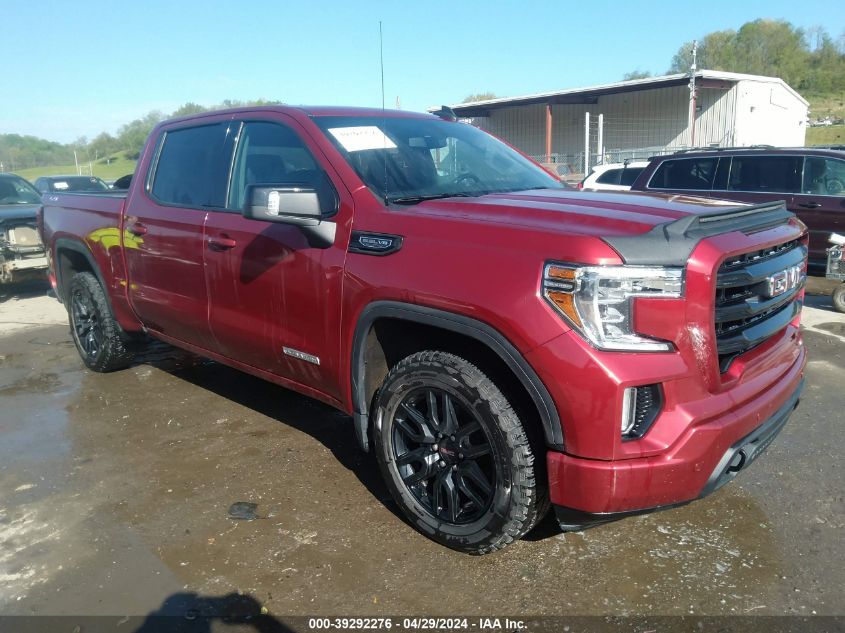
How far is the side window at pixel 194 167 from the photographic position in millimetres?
4012

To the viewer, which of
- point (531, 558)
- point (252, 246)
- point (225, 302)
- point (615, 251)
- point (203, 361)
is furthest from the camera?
point (203, 361)

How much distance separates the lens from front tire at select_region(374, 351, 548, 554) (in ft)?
8.48

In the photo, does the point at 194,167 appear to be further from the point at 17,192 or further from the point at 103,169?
the point at 103,169

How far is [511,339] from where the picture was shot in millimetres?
2439

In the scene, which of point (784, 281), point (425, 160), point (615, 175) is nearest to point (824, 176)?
point (615, 175)

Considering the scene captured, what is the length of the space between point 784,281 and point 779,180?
265 inches

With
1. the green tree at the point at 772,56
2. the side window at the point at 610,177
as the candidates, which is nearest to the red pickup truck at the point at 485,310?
the side window at the point at 610,177

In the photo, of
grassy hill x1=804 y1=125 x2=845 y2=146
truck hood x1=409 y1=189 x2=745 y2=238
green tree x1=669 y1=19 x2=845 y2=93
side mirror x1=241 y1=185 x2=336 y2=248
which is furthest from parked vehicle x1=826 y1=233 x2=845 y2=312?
green tree x1=669 y1=19 x2=845 y2=93

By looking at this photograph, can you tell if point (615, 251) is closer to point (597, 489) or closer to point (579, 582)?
point (597, 489)

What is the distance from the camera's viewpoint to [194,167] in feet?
13.9

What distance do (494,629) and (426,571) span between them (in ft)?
1.45

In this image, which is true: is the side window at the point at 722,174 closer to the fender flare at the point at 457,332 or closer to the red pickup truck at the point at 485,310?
the red pickup truck at the point at 485,310

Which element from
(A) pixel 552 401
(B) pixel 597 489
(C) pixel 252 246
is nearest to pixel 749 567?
(B) pixel 597 489

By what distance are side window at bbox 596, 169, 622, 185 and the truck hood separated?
1033 centimetres
